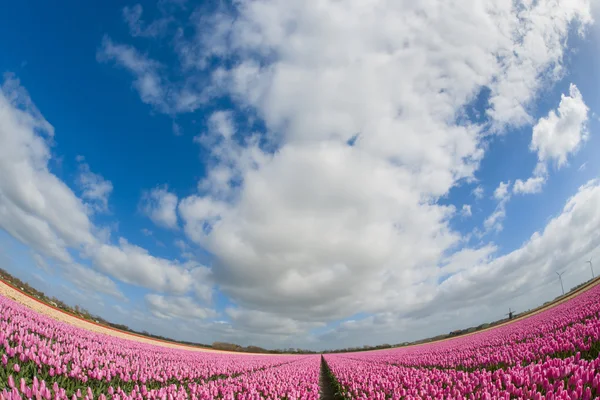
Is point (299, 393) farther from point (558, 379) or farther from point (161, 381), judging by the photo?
point (558, 379)

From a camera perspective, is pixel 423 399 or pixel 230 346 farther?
pixel 230 346

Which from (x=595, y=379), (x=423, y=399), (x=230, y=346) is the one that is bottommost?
(x=230, y=346)

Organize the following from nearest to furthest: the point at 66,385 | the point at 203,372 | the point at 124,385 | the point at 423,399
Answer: the point at 423,399 < the point at 66,385 < the point at 124,385 < the point at 203,372

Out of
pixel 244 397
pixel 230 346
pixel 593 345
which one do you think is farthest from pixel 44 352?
pixel 230 346

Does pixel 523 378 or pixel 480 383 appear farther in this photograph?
pixel 480 383

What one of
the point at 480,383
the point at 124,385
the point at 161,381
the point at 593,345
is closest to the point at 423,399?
the point at 480,383

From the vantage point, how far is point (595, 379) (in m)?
4.18

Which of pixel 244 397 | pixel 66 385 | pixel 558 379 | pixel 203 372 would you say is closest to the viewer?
pixel 558 379

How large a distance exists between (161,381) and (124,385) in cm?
262

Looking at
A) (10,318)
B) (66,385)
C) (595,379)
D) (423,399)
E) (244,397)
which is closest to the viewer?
(595,379)

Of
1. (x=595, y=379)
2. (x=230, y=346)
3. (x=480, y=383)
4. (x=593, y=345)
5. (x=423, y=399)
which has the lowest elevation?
(x=230, y=346)

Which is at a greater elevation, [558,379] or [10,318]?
[558,379]

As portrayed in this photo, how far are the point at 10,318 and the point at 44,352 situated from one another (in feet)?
22.5

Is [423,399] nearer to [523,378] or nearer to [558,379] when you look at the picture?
[523,378]
